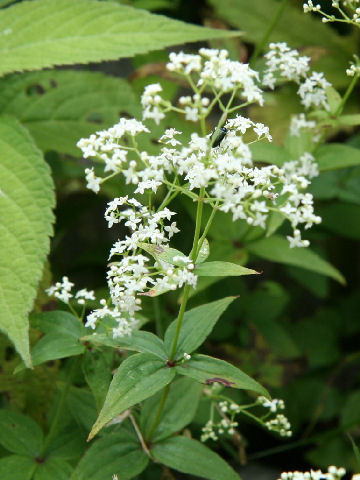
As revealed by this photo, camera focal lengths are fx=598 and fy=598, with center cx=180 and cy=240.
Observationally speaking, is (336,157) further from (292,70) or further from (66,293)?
(66,293)

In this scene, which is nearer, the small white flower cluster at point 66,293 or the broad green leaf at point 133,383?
the broad green leaf at point 133,383

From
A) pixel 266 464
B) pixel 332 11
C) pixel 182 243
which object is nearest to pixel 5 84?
pixel 182 243

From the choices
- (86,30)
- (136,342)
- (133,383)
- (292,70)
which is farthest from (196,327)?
(86,30)

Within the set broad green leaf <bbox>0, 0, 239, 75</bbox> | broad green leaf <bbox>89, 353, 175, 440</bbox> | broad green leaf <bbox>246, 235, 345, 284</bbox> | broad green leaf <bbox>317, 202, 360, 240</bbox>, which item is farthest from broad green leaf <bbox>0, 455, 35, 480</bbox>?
broad green leaf <bbox>317, 202, 360, 240</bbox>

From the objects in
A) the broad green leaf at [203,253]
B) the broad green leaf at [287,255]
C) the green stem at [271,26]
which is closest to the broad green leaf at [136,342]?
the broad green leaf at [203,253]

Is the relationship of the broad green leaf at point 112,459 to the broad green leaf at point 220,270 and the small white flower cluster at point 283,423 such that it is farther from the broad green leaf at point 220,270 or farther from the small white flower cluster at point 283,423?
the broad green leaf at point 220,270

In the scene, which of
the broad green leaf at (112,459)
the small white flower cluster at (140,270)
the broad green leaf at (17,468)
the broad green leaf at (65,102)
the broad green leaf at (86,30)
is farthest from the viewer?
the broad green leaf at (65,102)
